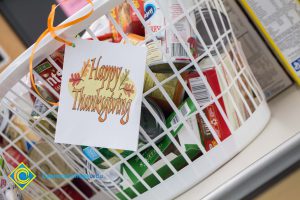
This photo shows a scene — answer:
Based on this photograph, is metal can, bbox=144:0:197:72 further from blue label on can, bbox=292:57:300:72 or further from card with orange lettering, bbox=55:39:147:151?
blue label on can, bbox=292:57:300:72

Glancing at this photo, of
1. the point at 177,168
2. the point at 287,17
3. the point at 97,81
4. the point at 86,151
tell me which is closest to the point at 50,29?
the point at 97,81

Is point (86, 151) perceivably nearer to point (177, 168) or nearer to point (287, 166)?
point (177, 168)

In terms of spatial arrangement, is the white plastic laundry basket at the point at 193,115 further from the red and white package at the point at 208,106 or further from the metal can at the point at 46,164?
the metal can at the point at 46,164

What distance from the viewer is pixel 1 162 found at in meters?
0.62

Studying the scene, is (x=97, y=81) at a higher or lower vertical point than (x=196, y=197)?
higher

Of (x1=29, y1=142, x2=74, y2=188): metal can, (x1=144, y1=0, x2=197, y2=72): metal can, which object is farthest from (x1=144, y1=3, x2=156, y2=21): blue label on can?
(x1=29, y1=142, x2=74, y2=188): metal can

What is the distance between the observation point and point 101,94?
537 mm

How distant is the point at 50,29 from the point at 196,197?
1.14 ft

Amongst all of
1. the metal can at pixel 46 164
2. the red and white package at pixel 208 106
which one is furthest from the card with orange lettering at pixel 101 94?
the metal can at pixel 46 164

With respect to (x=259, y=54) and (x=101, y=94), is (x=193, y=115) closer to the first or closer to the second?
(x=101, y=94)

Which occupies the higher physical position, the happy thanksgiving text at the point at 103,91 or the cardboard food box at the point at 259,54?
the happy thanksgiving text at the point at 103,91

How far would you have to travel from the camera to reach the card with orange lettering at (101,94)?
526mm

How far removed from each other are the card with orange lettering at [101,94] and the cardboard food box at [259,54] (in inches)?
14.2

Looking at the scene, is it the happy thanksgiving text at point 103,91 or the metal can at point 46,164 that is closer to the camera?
the happy thanksgiving text at point 103,91
